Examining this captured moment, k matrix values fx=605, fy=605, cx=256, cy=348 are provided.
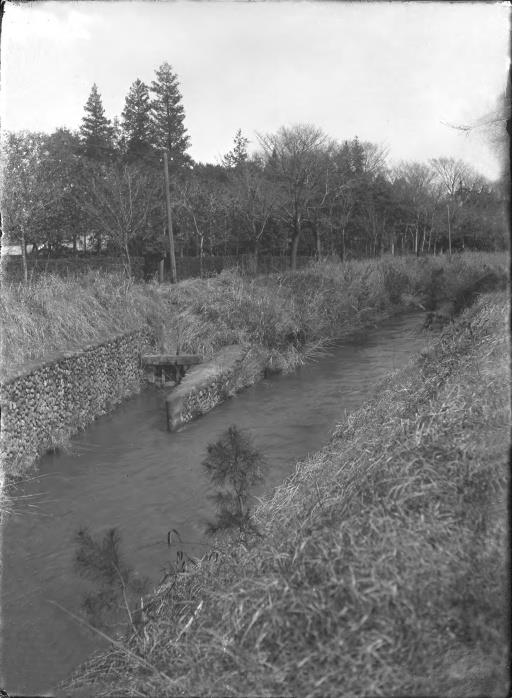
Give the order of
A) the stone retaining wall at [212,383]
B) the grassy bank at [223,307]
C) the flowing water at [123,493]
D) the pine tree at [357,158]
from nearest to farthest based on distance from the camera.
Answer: the flowing water at [123,493]
the stone retaining wall at [212,383]
the grassy bank at [223,307]
the pine tree at [357,158]

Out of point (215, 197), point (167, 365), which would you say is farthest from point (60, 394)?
point (215, 197)

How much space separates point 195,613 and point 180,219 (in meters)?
30.3

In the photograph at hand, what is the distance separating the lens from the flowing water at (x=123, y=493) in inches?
165

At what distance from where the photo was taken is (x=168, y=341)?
13414 millimetres

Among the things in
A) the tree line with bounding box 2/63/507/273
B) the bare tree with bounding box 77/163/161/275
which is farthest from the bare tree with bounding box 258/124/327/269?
the bare tree with bounding box 77/163/161/275

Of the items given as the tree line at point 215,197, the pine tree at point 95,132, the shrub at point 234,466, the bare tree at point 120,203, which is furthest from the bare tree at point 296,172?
the shrub at point 234,466

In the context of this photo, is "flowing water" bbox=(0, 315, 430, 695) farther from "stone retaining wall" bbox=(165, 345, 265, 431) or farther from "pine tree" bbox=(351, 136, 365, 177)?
"pine tree" bbox=(351, 136, 365, 177)

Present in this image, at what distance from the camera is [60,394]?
8.66 meters

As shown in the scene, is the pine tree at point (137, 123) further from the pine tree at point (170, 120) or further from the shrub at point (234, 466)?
the shrub at point (234, 466)

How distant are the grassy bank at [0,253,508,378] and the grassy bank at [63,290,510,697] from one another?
4481 millimetres

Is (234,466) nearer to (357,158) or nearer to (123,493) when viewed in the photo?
(123,493)

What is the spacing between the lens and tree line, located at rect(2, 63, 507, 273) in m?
27.8

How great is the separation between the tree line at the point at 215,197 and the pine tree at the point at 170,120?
0.11 meters

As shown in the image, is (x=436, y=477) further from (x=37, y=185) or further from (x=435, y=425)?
(x=37, y=185)
